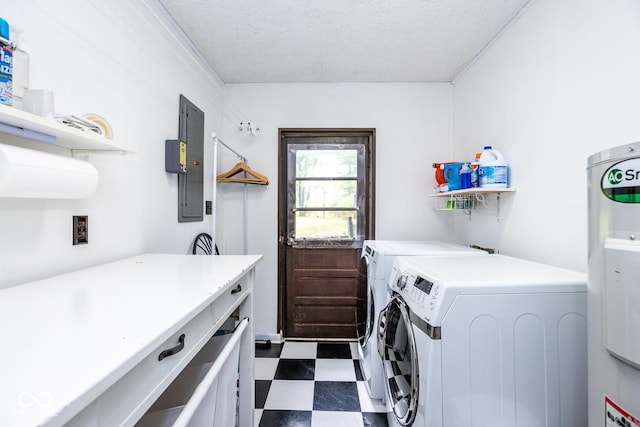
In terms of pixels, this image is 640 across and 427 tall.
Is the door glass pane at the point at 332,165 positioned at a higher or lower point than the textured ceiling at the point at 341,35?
lower

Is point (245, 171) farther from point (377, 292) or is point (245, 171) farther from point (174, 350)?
point (174, 350)

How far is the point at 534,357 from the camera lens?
105cm

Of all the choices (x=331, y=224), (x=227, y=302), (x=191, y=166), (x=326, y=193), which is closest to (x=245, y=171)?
(x=191, y=166)

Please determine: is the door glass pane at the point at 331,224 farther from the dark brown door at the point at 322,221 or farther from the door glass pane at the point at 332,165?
the door glass pane at the point at 332,165

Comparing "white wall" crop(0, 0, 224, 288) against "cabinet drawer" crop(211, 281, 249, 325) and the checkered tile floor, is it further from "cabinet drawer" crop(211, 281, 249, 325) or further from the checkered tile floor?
the checkered tile floor

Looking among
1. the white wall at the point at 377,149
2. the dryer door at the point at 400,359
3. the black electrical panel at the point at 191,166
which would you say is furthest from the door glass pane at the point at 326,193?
the dryer door at the point at 400,359

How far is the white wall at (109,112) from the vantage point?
101 cm

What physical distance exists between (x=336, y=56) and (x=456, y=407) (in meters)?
2.34

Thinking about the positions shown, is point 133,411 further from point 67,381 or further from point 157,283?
point 157,283

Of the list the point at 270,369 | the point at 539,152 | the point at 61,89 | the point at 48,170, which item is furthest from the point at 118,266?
the point at 539,152

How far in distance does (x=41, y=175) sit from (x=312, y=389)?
1898 millimetres

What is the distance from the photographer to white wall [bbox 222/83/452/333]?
9.07 ft

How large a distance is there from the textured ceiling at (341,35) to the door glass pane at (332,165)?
686 mm

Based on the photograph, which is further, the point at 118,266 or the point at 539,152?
the point at 539,152
